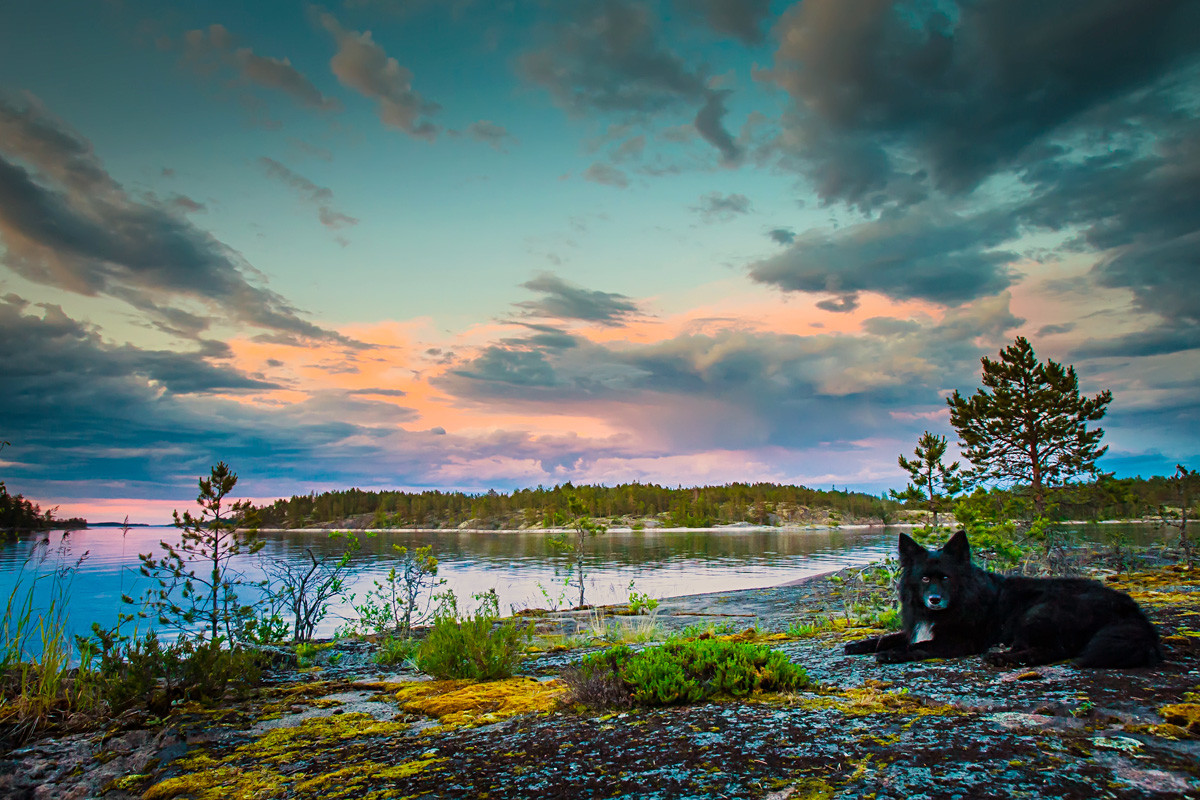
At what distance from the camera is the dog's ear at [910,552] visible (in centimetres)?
567

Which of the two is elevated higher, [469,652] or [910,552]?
[910,552]

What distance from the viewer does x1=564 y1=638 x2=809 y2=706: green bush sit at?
4.84 m

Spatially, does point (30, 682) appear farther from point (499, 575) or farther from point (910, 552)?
point (499, 575)

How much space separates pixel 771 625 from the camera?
14.3 metres

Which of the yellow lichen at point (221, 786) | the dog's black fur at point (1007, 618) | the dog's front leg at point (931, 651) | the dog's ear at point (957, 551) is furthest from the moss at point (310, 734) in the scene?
the dog's ear at point (957, 551)

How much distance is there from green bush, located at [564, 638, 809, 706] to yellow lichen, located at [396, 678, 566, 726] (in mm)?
409

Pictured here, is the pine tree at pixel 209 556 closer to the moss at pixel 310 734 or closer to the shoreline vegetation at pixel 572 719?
the shoreline vegetation at pixel 572 719

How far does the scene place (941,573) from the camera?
18.0ft

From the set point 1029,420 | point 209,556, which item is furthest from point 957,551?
point 1029,420

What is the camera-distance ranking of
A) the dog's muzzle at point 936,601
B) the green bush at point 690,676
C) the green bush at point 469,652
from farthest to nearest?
the green bush at point 469,652 → the dog's muzzle at point 936,601 → the green bush at point 690,676

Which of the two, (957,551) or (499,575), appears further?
(499,575)

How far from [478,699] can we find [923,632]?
4373mm

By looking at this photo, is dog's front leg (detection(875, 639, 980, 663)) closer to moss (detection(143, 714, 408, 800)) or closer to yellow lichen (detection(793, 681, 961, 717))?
yellow lichen (detection(793, 681, 961, 717))

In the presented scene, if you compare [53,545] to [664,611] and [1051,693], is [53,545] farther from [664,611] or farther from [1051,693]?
[664,611]
